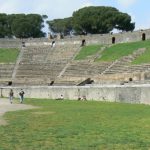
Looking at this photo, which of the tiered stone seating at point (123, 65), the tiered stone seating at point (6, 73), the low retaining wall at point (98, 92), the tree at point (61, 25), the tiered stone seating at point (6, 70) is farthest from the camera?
the tree at point (61, 25)

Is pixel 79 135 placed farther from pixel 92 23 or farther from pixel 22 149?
pixel 92 23

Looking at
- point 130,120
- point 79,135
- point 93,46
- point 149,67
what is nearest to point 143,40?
point 93,46

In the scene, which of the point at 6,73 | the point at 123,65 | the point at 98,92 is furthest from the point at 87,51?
the point at 98,92

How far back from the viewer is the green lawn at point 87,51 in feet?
244

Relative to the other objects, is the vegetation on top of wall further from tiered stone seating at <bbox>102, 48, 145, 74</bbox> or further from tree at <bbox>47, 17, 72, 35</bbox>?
tree at <bbox>47, 17, 72, 35</bbox>

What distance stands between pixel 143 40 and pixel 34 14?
57.0 metres

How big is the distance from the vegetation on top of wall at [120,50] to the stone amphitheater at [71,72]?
141 centimetres

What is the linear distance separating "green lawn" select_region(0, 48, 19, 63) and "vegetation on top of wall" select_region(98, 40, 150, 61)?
14039mm

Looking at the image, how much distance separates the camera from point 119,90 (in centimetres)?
4200

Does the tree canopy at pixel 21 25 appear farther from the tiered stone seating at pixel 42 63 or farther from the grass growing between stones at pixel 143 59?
the grass growing between stones at pixel 143 59

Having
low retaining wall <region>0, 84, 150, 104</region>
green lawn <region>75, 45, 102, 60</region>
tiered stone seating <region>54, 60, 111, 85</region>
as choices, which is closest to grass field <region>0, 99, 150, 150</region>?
low retaining wall <region>0, 84, 150, 104</region>

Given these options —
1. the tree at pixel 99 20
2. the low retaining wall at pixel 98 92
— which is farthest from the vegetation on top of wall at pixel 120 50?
the tree at pixel 99 20

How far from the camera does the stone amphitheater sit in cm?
4594

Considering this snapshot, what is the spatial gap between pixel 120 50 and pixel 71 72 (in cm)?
894
